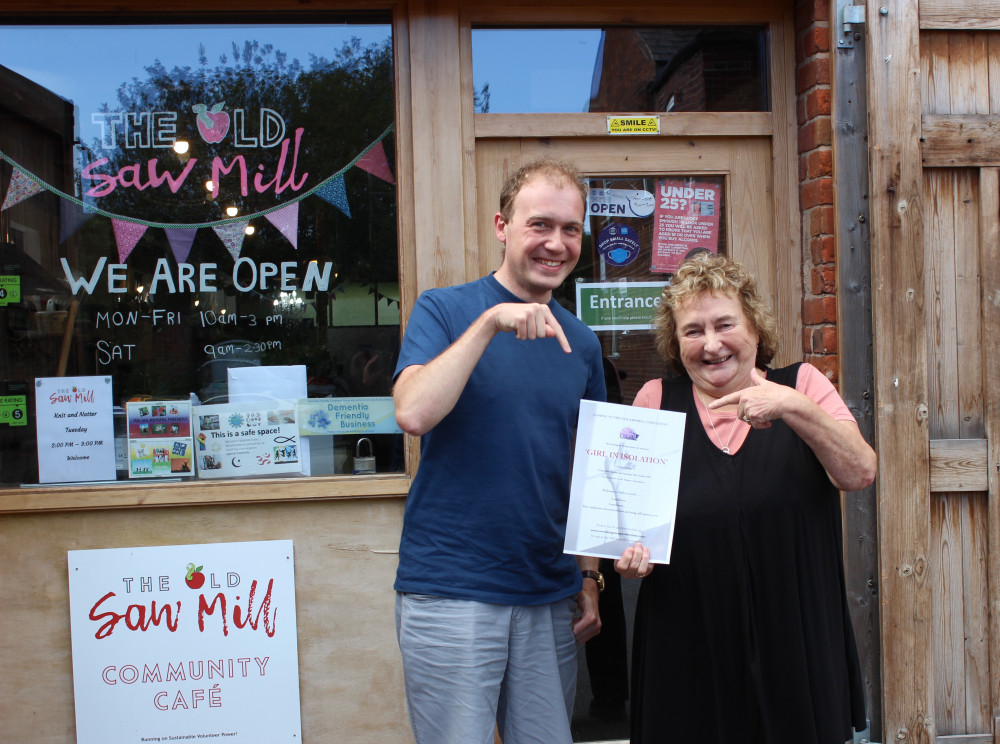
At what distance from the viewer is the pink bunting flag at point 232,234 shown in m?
3.30

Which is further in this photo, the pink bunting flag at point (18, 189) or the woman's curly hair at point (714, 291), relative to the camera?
the pink bunting flag at point (18, 189)

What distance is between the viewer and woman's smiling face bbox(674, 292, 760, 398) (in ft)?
6.92

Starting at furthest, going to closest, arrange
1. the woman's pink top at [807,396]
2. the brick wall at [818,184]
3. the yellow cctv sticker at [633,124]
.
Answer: the yellow cctv sticker at [633,124]
the brick wall at [818,184]
the woman's pink top at [807,396]

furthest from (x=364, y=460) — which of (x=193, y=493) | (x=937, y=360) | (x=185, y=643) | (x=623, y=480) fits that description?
(x=937, y=360)

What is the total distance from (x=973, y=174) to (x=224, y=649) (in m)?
3.49

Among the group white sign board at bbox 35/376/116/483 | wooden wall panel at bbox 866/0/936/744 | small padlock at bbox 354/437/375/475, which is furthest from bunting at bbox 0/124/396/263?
wooden wall panel at bbox 866/0/936/744

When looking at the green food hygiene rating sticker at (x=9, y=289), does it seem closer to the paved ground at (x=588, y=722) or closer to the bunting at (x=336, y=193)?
the bunting at (x=336, y=193)

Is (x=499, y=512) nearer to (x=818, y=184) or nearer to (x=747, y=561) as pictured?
(x=747, y=561)

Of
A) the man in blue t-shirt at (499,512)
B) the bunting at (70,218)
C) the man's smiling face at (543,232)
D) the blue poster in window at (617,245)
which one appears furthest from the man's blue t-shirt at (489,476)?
the bunting at (70,218)

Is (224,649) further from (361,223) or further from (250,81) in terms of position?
(250,81)

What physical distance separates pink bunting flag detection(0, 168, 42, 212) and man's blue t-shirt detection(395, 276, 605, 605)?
204 centimetres

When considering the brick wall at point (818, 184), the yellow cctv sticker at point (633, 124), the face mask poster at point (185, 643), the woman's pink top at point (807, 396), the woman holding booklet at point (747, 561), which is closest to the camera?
the woman holding booklet at point (747, 561)

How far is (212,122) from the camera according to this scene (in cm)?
330

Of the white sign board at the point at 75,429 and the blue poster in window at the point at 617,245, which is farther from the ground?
the blue poster in window at the point at 617,245
